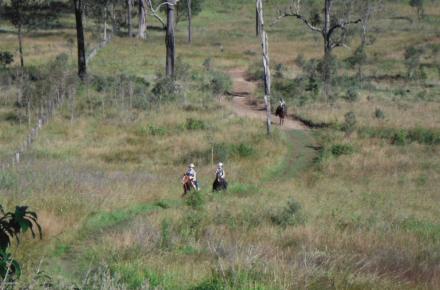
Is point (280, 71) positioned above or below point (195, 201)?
above

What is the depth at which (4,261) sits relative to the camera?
4559 mm

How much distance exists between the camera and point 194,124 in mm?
27172

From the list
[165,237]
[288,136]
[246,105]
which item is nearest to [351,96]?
[246,105]

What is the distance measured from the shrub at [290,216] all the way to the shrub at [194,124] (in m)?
13.6

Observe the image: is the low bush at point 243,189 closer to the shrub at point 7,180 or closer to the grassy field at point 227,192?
the grassy field at point 227,192

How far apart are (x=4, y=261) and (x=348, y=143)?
2275 cm

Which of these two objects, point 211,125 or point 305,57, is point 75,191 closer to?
point 211,125

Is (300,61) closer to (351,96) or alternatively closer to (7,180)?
(351,96)

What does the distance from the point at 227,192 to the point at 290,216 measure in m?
4.68

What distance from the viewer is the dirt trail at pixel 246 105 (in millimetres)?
31952

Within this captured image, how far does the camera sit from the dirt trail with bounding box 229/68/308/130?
105 feet

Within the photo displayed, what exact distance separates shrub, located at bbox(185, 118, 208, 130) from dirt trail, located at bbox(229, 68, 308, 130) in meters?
5.21

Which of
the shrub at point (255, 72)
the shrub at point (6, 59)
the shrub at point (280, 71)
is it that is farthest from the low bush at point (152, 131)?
the shrub at point (280, 71)

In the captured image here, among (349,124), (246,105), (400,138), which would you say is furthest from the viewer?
(246,105)
